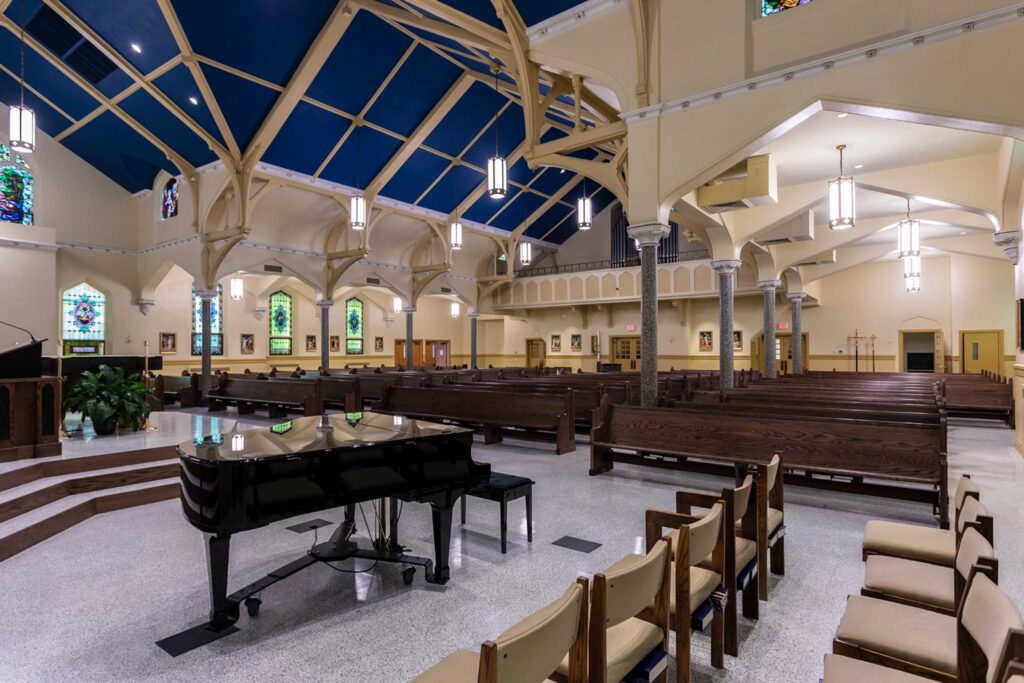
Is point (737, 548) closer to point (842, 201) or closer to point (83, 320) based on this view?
point (842, 201)

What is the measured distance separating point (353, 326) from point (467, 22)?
1350cm

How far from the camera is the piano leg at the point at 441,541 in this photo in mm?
2998

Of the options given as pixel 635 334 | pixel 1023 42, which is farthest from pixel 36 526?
pixel 635 334

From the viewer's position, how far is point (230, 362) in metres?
15.8

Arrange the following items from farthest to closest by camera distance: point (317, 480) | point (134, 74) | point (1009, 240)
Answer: point (134, 74) < point (1009, 240) < point (317, 480)

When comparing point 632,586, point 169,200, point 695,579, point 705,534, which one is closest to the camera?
point 632,586

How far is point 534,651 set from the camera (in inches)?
48.4

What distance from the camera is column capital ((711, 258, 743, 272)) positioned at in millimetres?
9211

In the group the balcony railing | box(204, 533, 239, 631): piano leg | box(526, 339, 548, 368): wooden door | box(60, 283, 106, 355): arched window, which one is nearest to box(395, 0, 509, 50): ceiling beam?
box(204, 533, 239, 631): piano leg

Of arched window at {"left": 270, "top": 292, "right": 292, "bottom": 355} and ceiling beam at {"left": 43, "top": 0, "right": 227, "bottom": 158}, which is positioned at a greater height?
ceiling beam at {"left": 43, "top": 0, "right": 227, "bottom": 158}

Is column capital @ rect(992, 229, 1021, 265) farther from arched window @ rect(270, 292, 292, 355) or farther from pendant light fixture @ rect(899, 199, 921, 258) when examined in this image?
arched window @ rect(270, 292, 292, 355)

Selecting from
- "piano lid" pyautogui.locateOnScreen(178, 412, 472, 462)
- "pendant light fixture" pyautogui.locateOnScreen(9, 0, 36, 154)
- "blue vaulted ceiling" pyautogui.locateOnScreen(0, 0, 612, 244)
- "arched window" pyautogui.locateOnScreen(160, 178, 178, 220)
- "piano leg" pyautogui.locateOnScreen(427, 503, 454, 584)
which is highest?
"blue vaulted ceiling" pyautogui.locateOnScreen(0, 0, 612, 244)

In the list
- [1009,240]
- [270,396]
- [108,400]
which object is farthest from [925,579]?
[270,396]

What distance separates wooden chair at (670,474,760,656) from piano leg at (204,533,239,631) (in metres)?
1.93
